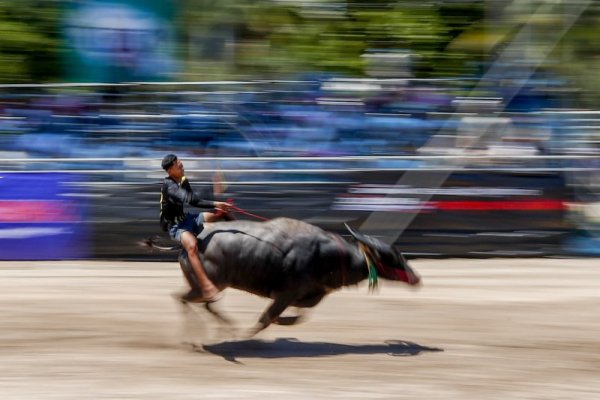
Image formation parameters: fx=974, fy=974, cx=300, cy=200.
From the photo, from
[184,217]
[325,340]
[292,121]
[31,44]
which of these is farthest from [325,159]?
[31,44]

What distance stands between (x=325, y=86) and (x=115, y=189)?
10.7ft

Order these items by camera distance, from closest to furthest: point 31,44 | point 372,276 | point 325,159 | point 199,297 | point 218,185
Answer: point 372,276
point 199,297
point 218,185
point 325,159
point 31,44

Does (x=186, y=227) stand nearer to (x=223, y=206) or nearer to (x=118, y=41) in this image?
(x=223, y=206)

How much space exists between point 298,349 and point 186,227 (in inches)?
60.7

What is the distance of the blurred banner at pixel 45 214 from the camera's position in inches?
524

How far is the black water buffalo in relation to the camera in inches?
333

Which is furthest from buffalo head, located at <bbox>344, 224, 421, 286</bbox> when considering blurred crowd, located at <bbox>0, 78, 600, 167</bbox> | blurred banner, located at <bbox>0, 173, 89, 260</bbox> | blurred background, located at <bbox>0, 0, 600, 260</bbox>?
blurred banner, located at <bbox>0, 173, 89, 260</bbox>

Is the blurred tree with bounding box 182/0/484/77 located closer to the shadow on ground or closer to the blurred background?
the blurred background

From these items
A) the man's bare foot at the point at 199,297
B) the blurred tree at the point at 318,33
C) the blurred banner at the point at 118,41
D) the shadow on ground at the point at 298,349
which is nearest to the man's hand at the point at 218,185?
the man's bare foot at the point at 199,297

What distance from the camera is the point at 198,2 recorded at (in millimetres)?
17625

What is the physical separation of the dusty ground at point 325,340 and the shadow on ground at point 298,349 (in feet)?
0.06

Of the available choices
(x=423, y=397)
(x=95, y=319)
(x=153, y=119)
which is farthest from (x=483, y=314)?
(x=153, y=119)

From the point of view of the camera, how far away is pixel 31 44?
1828 centimetres

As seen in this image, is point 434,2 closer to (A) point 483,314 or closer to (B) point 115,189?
(B) point 115,189
